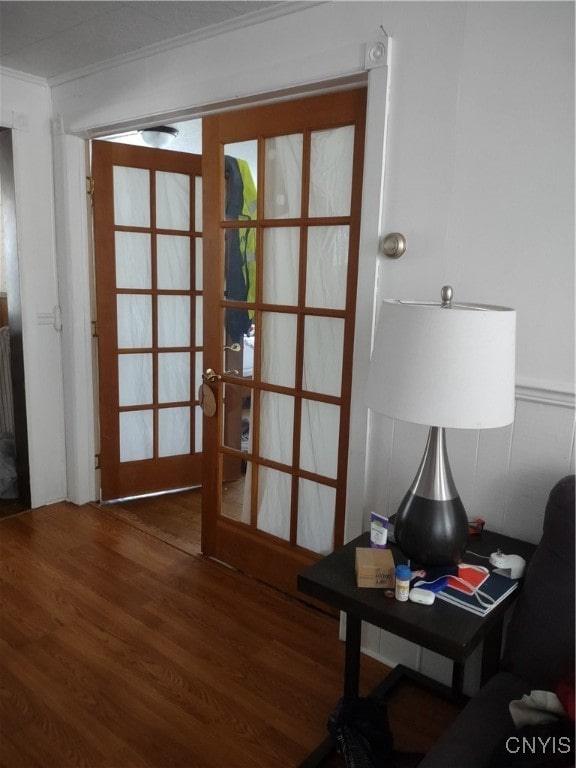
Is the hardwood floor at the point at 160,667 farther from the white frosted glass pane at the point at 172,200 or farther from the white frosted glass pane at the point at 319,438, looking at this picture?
the white frosted glass pane at the point at 172,200

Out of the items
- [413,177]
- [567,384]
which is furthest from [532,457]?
[413,177]

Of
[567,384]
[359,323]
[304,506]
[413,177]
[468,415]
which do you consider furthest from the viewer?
[304,506]

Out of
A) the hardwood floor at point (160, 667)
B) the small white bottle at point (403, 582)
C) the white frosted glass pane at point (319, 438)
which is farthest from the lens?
the white frosted glass pane at point (319, 438)

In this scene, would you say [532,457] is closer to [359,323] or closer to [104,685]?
[359,323]

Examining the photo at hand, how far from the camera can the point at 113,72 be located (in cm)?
268

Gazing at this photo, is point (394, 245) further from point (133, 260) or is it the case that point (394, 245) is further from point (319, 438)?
point (133, 260)

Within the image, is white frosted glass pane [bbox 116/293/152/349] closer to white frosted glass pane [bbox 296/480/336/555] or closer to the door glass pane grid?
the door glass pane grid

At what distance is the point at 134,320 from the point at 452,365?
230cm

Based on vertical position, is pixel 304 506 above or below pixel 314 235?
below

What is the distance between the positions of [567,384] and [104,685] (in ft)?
5.72

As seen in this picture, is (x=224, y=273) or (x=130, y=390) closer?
(x=224, y=273)

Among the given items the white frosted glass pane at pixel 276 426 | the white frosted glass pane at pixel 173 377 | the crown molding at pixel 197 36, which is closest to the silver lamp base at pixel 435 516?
the white frosted glass pane at pixel 276 426

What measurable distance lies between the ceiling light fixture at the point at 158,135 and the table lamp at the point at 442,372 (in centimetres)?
278

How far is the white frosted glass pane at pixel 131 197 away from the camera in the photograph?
3100 mm
